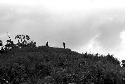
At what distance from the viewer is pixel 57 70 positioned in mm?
22828

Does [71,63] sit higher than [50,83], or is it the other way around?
[71,63]

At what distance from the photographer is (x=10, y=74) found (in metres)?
23.5

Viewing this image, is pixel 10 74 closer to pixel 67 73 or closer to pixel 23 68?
pixel 23 68

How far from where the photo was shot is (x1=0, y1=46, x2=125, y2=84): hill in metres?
19.6

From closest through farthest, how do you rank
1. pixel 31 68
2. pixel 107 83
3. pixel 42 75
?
1. pixel 107 83
2. pixel 42 75
3. pixel 31 68

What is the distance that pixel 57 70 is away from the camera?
22828 millimetres

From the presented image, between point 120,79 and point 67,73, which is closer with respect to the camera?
point 120,79

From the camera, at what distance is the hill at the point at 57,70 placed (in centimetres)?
1961

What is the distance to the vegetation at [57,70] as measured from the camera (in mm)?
19609

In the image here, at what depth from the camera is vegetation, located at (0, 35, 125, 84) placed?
19609mm

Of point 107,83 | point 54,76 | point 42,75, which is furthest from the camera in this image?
point 42,75

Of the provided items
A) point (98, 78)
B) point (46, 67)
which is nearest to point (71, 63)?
point (46, 67)

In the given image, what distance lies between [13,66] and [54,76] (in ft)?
18.5

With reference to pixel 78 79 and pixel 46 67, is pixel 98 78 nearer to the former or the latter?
pixel 78 79
